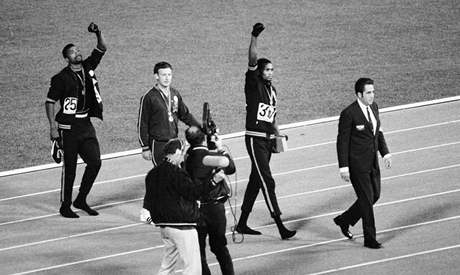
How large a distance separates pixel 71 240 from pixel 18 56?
35.8 feet

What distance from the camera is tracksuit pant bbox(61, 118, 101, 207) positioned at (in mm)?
12641

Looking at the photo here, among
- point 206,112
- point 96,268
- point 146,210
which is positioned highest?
point 206,112

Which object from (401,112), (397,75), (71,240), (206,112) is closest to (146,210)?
(206,112)

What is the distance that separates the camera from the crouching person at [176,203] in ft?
29.8

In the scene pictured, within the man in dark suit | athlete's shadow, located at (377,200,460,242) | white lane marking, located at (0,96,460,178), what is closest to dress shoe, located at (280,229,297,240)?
the man in dark suit

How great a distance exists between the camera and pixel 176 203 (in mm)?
9148

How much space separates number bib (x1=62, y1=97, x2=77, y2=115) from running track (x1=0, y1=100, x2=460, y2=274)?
1354 millimetres

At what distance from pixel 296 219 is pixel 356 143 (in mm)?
1726

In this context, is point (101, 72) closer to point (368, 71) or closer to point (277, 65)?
point (277, 65)

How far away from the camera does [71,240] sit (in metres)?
12.0

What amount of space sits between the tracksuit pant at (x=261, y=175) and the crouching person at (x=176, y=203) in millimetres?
2454

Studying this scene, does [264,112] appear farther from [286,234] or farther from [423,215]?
[423,215]

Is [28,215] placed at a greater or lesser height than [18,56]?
lesser

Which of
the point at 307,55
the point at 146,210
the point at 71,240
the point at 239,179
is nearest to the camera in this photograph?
the point at 146,210
